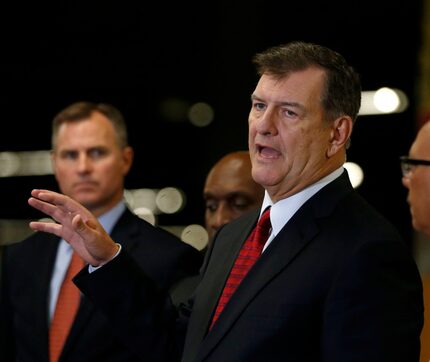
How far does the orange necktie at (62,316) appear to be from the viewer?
3164mm

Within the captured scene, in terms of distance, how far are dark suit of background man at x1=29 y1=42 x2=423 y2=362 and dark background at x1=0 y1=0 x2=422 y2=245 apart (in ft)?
20.6

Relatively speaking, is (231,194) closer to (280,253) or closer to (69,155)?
(69,155)

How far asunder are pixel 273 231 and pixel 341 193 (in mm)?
189

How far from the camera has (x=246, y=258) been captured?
2412 mm

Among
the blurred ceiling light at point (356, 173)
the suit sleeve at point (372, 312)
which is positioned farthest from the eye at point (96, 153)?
the blurred ceiling light at point (356, 173)

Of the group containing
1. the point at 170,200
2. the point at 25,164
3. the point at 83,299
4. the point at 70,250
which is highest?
the point at 25,164

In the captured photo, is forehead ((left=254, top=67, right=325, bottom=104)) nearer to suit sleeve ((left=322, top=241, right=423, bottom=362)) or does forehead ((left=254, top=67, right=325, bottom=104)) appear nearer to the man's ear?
the man's ear

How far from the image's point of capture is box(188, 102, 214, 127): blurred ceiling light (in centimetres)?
1388

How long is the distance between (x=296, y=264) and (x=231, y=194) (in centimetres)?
132

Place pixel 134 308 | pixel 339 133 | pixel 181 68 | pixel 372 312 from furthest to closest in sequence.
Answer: pixel 181 68 → pixel 134 308 → pixel 339 133 → pixel 372 312

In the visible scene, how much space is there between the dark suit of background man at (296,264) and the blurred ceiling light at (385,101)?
8391 mm

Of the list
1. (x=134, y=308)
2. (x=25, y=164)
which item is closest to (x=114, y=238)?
(x=134, y=308)

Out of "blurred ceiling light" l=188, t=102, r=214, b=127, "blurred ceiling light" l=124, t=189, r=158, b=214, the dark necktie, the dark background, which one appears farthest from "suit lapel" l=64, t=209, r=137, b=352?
"blurred ceiling light" l=124, t=189, r=158, b=214

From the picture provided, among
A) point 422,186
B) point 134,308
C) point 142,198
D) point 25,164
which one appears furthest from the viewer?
point 142,198
